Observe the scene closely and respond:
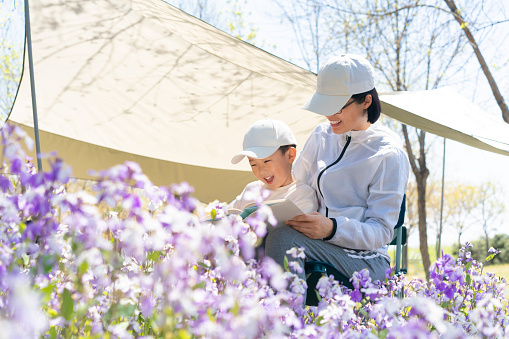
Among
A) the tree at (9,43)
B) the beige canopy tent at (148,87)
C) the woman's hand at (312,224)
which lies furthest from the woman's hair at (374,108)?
the tree at (9,43)

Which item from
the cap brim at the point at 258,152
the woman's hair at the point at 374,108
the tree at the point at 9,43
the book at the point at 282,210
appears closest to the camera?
the book at the point at 282,210

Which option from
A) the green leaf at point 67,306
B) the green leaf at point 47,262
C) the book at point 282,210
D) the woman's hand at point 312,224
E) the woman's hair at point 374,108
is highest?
the woman's hair at point 374,108

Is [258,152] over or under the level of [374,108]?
under

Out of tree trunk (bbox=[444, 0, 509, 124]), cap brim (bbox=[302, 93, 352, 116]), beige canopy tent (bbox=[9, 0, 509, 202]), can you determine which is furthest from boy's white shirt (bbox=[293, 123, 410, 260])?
tree trunk (bbox=[444, 0, 509, 124])

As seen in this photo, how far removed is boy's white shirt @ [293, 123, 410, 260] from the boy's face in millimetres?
209

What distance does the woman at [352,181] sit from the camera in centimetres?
204

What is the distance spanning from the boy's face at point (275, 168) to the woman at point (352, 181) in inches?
7.9

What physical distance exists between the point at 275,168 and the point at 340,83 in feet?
1.82

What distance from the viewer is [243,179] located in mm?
5078

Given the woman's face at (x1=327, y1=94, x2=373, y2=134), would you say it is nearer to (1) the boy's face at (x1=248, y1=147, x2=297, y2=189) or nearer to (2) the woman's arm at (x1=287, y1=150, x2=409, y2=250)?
(2) the woman's arm at (x1=287, y1=150, x2=409, y2=250)

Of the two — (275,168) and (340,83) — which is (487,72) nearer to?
(275,168)

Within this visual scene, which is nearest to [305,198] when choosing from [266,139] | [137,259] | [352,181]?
[352,181]

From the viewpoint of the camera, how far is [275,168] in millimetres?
2623

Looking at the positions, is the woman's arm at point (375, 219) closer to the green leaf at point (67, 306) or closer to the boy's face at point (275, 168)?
the boy's face at point (275, 168)
